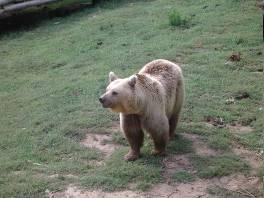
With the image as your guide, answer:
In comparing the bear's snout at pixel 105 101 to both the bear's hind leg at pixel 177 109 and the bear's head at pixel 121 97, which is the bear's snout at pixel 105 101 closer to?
the bear's head at pixel 121 97

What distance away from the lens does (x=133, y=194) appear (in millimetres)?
4809

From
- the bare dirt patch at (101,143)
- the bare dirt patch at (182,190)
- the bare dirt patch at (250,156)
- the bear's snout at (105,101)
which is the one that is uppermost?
the bear's snout at (105,101)

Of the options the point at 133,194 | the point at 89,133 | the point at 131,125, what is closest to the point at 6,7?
the point at 89,133

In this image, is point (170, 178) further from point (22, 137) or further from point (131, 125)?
point (22, 137)

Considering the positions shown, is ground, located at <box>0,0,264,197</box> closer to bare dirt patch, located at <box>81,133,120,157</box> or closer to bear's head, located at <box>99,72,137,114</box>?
bare dirt patch, located at <box>81,133,120,157</box>

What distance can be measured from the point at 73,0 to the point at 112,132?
23.9ft

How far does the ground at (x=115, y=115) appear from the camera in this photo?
5066 mm

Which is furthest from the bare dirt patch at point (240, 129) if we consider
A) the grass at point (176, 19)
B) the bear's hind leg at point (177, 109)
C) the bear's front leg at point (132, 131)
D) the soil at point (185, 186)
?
the grass at point (176, 19)

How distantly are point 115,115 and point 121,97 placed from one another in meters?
1.61

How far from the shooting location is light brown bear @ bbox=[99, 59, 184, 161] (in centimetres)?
506

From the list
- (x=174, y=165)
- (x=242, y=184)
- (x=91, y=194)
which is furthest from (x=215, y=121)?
(x=91, y=194)

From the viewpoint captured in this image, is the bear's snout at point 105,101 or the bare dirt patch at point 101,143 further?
the bare dirt patch at point 101,143

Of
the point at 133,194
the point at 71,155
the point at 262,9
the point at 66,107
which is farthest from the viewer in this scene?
the point at 262,9

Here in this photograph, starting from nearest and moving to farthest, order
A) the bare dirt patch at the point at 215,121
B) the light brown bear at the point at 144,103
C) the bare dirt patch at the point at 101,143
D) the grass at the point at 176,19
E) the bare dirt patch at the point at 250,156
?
the light brown bear at the point at 144,103 → the bare dirt patch at the point at 250,156 → the bare dirt patch at the point at 101,143 → the bare dirt patch at the point at 215,121 → the grass at the point at 176,19
